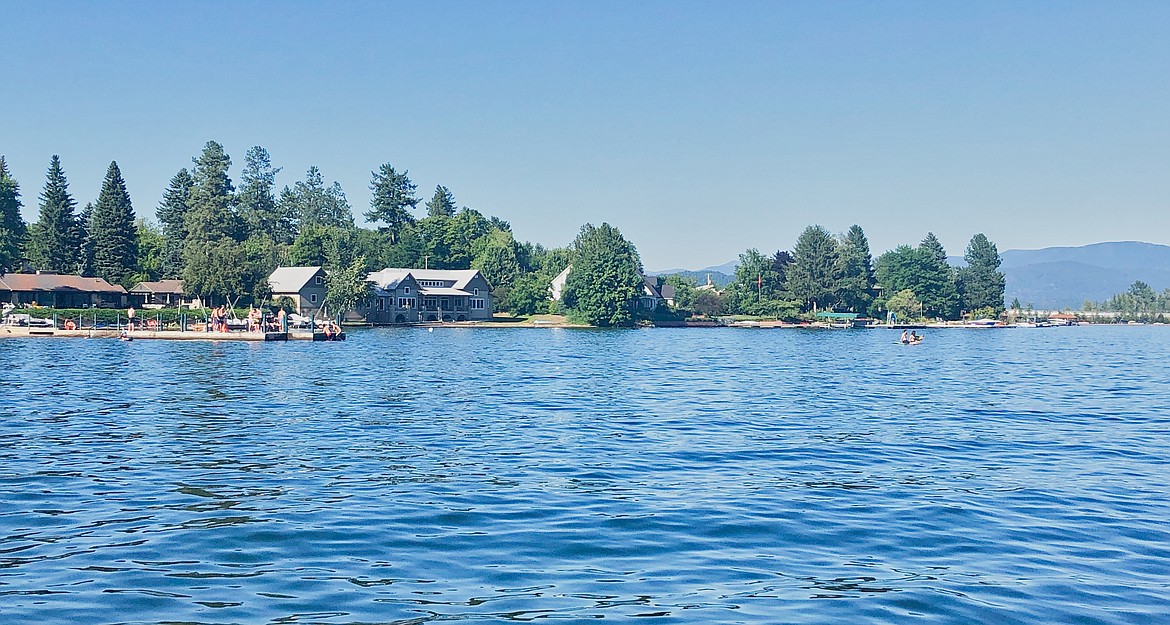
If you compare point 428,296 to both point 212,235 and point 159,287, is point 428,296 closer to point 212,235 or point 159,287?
point 212,235

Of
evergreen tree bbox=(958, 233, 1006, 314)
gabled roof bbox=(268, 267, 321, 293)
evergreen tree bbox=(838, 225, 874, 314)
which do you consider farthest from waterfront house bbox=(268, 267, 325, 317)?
evergreen tree bbox=(958, 233, 1006, 314)

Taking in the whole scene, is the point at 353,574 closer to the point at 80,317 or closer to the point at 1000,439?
the point at 1000,439

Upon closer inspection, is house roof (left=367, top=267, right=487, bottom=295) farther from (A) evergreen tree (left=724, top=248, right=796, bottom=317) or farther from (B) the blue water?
(B) the blue water

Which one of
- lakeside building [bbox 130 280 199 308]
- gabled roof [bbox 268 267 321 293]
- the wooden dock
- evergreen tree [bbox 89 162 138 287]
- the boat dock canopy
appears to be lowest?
the wooden dock

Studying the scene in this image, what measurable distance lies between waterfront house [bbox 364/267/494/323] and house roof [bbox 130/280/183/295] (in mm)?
21929

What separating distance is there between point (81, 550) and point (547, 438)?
1282 cm

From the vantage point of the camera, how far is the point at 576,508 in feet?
53.1

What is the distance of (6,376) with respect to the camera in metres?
42.1

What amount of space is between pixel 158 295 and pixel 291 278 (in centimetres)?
1426

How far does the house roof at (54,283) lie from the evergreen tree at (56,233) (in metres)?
5.15

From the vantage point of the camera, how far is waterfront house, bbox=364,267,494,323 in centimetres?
12594

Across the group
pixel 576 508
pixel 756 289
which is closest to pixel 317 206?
pixel 756 289

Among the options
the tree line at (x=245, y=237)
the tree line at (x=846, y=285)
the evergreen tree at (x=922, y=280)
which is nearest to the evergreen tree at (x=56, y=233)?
the tree line at (x=245, y=237)

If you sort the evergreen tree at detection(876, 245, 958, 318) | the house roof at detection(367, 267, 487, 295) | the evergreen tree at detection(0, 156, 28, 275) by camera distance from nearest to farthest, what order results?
the evergreen tree at detection(0, 156, 28, 275), the house roof at detection(367, 267, 487, 295), the evergreen tree at detection(876, 245, 958, 318)
